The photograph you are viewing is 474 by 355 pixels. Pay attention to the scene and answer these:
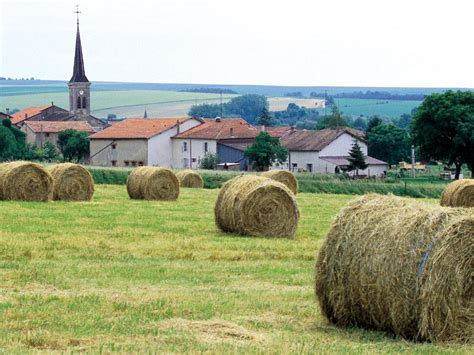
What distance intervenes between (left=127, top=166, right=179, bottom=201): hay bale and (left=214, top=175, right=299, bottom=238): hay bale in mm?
13109

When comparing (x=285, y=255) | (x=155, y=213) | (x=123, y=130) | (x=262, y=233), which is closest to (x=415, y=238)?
(x=285, y=255)

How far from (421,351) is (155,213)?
20200 mm

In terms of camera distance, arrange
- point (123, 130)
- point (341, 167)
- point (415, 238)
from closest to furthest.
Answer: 1. point (415, 238)
2. point (341, 167)
3. point (123, 130)

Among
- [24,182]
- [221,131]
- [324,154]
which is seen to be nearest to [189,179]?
[24,182]

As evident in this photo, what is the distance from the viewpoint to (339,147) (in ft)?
326

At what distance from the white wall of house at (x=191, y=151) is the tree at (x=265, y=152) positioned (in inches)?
400

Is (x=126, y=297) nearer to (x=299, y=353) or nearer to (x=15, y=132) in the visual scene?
(x=299, y=353)

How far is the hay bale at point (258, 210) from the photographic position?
82.6ft

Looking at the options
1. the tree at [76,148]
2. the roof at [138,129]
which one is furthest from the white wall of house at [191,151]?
the tree at [76,148]

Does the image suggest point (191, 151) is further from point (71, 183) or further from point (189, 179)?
point (71, 183)

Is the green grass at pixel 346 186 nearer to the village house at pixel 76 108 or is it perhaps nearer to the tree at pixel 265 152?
the tree at pixel 265 152

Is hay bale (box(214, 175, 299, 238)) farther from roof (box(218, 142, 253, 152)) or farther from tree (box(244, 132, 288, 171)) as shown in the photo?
roof (box(218, 142, 253, 152))

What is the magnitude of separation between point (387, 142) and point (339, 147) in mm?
16828

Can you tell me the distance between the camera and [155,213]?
31156 millimetres
